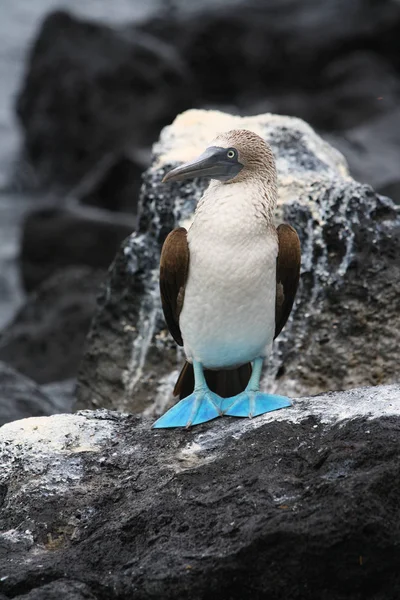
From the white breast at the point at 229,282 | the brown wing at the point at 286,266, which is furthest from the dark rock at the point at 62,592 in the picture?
the brown wing at the point at 286,266

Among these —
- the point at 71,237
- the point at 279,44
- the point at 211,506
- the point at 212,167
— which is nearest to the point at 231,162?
the point at 212,167

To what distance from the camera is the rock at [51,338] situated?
9.61 metres

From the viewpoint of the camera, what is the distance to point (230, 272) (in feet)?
15.9

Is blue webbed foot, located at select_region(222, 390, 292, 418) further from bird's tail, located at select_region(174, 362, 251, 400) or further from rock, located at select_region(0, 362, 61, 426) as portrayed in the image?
rock, located at select_region(0, 362, 61, 426)

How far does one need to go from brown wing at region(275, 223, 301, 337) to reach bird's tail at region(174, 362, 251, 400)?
40 cm

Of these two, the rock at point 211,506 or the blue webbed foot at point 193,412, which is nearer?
the rock at point 211,506

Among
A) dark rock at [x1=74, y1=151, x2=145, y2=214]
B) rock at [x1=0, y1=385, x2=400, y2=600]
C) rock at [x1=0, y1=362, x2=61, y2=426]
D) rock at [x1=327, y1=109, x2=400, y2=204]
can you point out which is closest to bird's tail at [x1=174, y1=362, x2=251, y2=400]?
rock at [x1=0, y1=385, x2=400, y2=600]

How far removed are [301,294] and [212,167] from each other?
1537mm

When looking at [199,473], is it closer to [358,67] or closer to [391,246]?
[391,246]

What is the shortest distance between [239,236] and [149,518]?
141 centimetres

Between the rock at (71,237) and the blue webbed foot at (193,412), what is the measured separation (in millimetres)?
7754

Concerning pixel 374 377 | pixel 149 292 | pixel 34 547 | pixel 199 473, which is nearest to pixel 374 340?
pixel 374 377

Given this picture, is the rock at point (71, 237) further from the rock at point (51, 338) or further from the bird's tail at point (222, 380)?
the bird's tail at point (222, 380)

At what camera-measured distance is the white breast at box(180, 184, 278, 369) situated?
15.8 ft
